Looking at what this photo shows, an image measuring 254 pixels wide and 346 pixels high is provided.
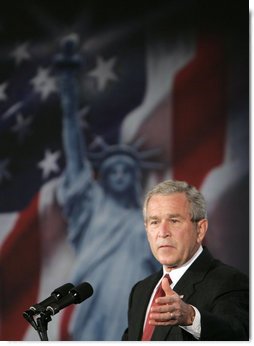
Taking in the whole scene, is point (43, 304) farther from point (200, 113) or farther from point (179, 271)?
point (200, 113)

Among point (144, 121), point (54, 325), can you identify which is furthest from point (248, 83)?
point (54, 325)

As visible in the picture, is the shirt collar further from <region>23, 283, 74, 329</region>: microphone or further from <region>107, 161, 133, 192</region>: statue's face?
<region>107, 161, 133, 192</region>: statue's face

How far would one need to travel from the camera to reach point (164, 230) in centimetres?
267

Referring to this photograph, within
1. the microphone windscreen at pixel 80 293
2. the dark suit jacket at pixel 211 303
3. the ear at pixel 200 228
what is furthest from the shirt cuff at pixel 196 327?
the ear at pixel 200 228

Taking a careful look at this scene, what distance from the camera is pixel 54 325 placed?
5.35m

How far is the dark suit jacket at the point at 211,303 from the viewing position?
7.27 ft

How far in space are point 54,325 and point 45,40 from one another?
225 cm

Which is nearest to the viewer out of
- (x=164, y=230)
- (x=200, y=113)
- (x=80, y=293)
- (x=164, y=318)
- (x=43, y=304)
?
(x=164, y=318)

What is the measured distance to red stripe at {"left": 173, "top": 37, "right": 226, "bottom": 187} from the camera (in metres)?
5.30

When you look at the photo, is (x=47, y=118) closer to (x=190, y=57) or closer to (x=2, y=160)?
(x=2, y=160)

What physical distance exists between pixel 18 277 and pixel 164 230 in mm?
2917

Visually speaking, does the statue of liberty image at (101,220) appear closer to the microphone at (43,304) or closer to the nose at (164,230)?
the nose at (164,230)

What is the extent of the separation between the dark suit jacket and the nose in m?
0.16

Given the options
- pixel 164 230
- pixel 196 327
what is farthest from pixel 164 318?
pixel 164 230
